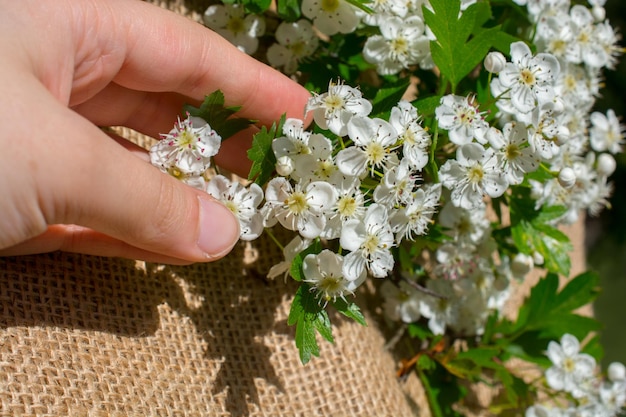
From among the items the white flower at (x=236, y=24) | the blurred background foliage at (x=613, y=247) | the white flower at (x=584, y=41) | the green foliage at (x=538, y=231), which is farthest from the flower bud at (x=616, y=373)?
the blurred background foliage at (x=613, y=247)

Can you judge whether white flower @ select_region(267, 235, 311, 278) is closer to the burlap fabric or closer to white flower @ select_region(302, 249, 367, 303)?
white flower @ select_region(302, 249, 367, 303)

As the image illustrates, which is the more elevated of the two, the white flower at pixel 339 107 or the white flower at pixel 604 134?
the white flower at pixel 339 107

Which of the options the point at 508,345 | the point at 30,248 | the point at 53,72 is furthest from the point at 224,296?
the point at 508,345

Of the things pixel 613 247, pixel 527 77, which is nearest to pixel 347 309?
pixel 527 77

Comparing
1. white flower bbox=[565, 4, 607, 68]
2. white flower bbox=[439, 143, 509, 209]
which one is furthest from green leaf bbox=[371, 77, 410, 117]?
white flower bbox=[565, 4, 607, 68]

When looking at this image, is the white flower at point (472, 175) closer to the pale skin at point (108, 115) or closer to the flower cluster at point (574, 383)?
the pale skin at point (108, 115)

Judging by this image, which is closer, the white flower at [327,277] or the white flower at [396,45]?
the white flower at [327,277]
